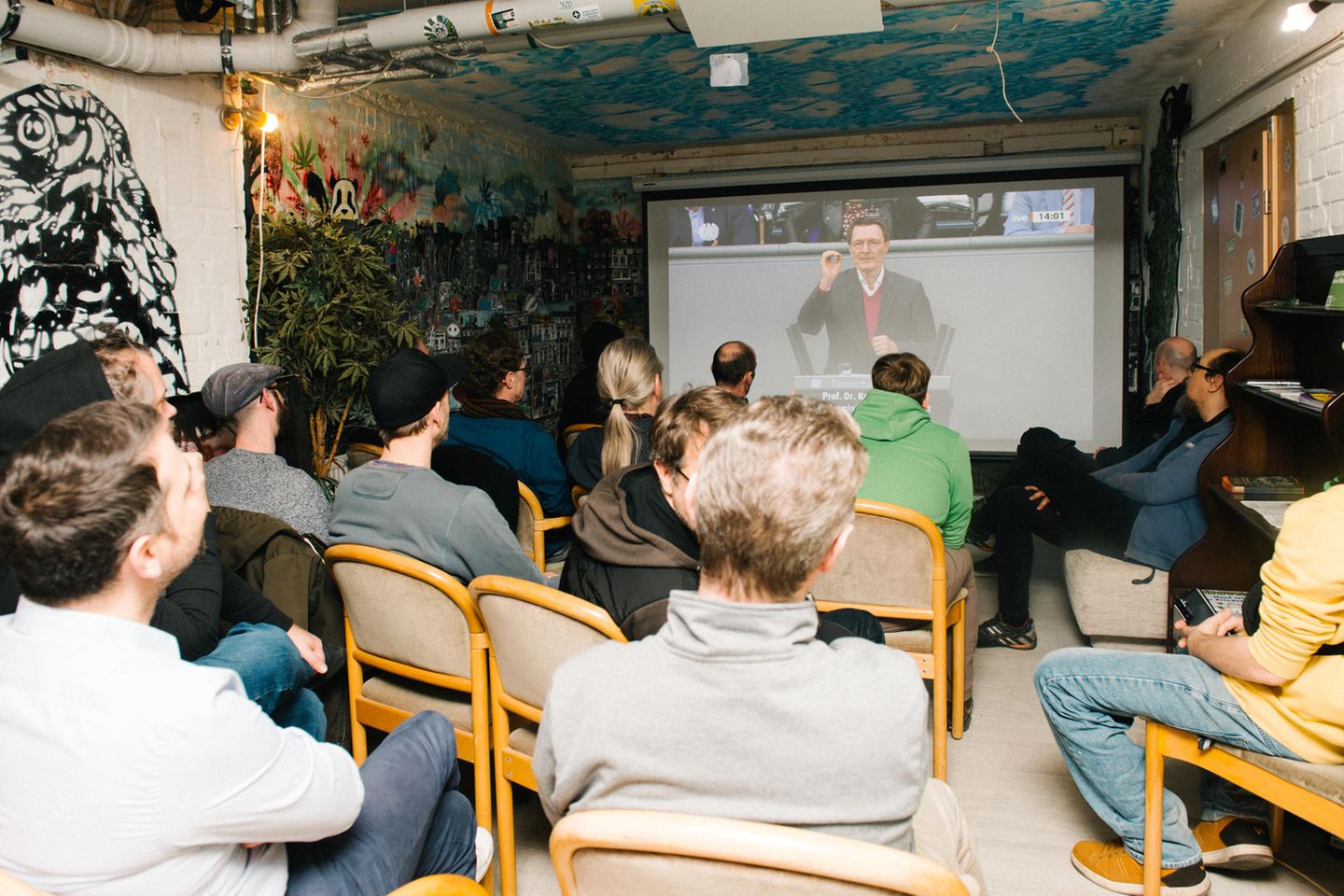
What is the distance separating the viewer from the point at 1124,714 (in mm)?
2037

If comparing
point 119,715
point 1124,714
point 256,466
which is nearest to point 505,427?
point 256,466

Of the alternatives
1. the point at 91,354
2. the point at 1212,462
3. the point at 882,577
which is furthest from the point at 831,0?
the point at 91,354

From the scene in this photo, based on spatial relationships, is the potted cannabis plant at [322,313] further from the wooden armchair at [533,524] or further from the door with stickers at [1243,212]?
the door with stickers at [1243,212]

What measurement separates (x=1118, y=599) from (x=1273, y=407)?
0.82 meters

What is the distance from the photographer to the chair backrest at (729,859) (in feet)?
2.93

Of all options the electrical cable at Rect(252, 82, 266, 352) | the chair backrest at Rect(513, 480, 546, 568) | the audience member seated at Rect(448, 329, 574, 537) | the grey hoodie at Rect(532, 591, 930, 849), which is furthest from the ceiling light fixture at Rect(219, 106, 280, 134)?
the grey hoodie at Rect(532, 591, 930, 849)

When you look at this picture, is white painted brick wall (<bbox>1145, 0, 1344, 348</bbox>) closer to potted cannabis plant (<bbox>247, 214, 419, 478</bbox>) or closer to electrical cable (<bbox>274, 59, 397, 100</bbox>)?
electrical cable (<bbox>274, 59, 397, 100</bbox>)

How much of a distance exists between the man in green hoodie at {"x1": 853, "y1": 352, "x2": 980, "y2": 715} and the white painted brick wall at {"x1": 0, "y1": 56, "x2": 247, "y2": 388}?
234 centimetres

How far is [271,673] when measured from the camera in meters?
1.77

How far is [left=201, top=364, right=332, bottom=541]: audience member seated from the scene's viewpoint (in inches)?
90.4

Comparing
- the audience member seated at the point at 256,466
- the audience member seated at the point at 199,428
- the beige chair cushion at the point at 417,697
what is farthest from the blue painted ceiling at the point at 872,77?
the beige chair cushion at the point at 417,697

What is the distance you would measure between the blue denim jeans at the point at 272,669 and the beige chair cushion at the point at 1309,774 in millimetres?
1766

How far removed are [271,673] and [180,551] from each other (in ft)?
2.10

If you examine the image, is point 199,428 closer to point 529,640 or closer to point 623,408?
point 623,408
